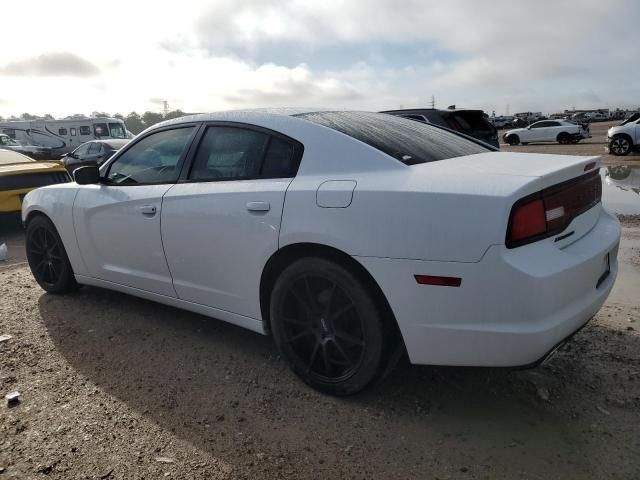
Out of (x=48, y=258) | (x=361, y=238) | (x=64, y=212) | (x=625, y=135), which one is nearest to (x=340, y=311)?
(x=361, y=238)

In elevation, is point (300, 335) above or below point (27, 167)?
below

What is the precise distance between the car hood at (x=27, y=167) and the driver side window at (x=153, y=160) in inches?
176

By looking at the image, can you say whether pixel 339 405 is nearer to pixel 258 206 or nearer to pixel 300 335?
pixel 300 335

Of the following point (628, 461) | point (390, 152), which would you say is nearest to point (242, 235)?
point (390, 152)

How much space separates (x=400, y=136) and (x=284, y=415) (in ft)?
5.52

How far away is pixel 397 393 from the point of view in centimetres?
282

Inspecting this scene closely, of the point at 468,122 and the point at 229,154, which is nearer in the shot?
the point at 229,154

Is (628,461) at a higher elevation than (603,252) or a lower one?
lower

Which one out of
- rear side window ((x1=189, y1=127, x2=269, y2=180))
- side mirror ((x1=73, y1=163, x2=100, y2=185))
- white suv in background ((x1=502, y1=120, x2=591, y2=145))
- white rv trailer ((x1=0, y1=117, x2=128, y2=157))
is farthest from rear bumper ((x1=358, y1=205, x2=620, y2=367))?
white suv in background ((x1=502, y1=120, x2=591, y2=145))

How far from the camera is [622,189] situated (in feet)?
33.1

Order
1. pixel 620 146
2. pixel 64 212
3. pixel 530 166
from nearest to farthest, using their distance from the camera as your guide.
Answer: pixel 530 166 < pixel 64 212 < pixel 620 146

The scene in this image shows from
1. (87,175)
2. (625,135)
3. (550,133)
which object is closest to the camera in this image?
(87,175)

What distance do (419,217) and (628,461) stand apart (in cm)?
136

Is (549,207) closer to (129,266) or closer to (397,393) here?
(397,393)
